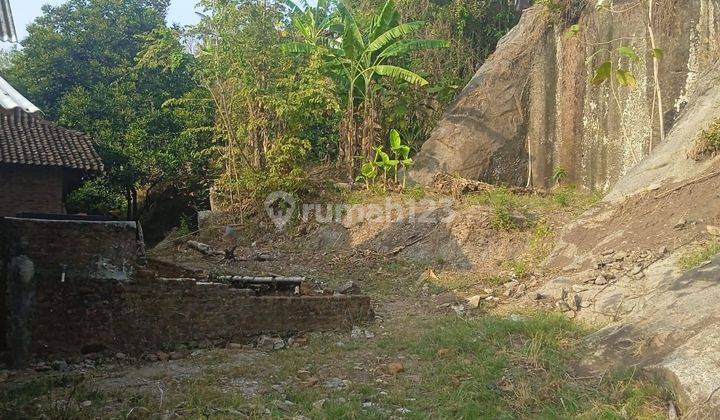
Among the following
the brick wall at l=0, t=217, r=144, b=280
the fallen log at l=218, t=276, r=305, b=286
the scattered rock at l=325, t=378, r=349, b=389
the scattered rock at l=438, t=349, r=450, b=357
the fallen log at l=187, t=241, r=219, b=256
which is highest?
the brick wall at l=0, t=217, r=144, b=280

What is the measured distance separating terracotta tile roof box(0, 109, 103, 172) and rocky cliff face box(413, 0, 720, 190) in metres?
8.12

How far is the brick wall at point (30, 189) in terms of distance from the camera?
48.3 ft

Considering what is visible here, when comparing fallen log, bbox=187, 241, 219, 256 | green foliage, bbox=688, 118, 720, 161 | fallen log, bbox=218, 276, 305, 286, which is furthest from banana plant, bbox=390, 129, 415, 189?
fallen log, bbox=218, 276, 305, 286

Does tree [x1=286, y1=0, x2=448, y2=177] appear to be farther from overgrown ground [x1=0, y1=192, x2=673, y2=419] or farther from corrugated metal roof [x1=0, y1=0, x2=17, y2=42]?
corrugated metal roof [x1=0, y1=0, x2=17, y2=42]

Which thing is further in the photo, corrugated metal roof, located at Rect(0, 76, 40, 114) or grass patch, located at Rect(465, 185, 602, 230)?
grass patch, located at Rect(465, 185, 602, 230)

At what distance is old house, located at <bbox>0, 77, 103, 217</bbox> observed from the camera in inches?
571

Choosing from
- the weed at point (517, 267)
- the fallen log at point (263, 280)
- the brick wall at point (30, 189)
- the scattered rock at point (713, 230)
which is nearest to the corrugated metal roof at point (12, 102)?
the fallen log at point (263, 280)

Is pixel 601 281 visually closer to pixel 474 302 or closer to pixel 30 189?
pixel 474 302

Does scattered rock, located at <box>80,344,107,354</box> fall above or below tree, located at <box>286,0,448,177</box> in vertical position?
below

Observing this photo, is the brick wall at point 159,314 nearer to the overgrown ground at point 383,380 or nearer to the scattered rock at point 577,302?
the overgrown ground at point 383,380

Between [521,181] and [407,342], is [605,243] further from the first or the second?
[521,181]

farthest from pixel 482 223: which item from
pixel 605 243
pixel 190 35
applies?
pixel 190 35

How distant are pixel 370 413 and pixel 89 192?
14.2 meters

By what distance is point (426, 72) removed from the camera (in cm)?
1738
